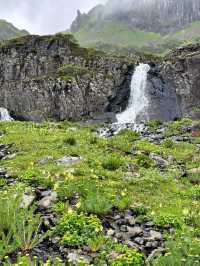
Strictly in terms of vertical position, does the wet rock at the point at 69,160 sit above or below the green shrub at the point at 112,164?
above

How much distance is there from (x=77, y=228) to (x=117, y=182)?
507 cm

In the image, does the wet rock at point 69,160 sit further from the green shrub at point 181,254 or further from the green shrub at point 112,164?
the green shrub at point 181,254

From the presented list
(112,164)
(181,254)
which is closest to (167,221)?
(181,254)

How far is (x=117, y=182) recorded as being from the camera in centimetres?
1648

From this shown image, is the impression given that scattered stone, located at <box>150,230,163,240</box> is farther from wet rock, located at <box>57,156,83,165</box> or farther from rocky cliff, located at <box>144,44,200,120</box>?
rocky cliff, located at <box>144,44,200,120</box>

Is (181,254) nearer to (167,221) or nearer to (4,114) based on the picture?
(167,221)

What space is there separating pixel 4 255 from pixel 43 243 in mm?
1218

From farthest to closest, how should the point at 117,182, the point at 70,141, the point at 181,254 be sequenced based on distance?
the point at 70,141 → the point at 117,182 → the point at 181,254

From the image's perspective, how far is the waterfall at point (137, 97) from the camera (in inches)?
3118

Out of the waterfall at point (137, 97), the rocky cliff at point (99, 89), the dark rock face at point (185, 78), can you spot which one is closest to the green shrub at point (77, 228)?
the waterfall at point (137, 97)

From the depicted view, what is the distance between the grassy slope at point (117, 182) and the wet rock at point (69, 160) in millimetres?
324

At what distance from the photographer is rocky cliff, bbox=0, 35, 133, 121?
80875 millimetres

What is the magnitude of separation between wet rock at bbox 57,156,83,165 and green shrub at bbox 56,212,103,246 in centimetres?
692

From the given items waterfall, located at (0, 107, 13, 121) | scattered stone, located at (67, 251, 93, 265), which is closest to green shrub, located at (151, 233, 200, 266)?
scattered stone, located at (67, 251, 93, 265)
